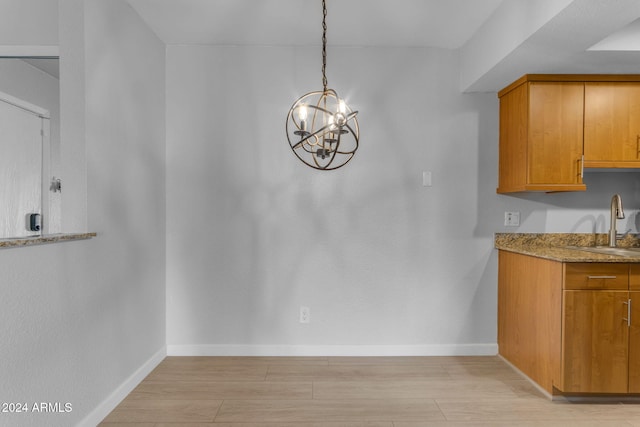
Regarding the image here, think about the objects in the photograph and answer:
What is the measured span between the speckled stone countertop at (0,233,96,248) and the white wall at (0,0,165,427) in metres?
0.03

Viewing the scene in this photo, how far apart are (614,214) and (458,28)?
179cm

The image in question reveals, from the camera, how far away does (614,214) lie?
2988 mm

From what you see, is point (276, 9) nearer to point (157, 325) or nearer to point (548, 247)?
point (157, 325)

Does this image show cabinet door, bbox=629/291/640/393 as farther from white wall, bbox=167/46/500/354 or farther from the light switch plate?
the light switch plate

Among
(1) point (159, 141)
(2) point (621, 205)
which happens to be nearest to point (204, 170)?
(1) point (159, 141)

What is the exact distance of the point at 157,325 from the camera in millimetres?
3068

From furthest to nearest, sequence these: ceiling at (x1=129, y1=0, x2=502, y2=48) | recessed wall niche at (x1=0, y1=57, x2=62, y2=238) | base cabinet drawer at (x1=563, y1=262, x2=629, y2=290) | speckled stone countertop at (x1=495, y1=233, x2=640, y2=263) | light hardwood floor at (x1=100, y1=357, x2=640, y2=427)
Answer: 1. speckled stone countertop at (x1=495, y1=233, x2=640, y2=263)
2. recessed wall niche at (x1=0, y1=57, x2=62, y2=238)
3. ceiling at (x1=129, y1=0, x2=502, y2=48)
4. base cabinet drawer at (x1=563, y1=262, x2=629, y2=290)
5. light hardwood floor at (x1=100, y1=357, x2=640, y2=427)

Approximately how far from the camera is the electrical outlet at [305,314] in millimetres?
3234

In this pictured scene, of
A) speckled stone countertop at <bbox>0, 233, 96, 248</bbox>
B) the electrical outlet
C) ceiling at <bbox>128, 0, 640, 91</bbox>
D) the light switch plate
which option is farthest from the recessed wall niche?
the light switch plate

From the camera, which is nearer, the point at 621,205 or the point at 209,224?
the point at 621,205

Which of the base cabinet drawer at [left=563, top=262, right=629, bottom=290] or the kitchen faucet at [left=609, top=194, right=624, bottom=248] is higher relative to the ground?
the kitchen faucet at [left=609, top=194, right=624, bottom=248]

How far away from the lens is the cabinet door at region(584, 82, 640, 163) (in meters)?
2.80

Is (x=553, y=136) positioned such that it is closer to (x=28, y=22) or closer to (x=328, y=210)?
(x=328, y=210)

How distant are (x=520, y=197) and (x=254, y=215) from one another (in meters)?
2.14
